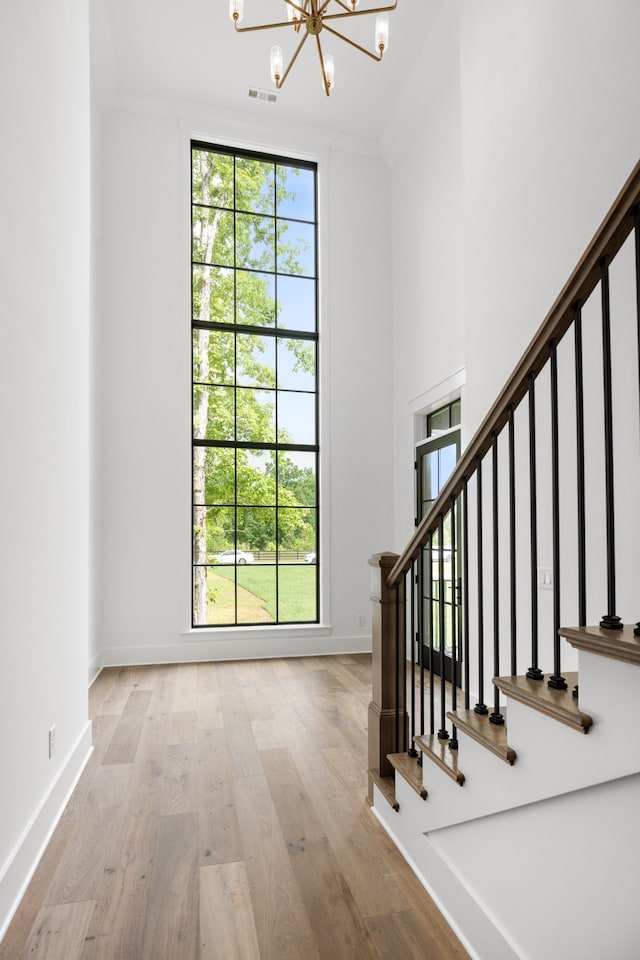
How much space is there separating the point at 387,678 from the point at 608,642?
1.50m

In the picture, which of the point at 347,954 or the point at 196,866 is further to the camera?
the point at 196,866

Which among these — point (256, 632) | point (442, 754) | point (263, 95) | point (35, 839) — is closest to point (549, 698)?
point (442, 754)

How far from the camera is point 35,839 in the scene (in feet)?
6.95

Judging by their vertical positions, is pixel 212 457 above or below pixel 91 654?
above

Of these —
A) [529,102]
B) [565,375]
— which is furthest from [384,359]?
[565,375]

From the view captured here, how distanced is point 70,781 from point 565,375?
304 cm

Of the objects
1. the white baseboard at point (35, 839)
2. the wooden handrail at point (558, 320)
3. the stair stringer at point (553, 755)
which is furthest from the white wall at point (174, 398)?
the stair stringer at point (553, 755)

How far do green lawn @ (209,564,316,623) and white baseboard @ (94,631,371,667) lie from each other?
0.70 feet

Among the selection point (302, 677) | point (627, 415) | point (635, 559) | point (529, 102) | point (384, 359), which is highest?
point (529, 102)

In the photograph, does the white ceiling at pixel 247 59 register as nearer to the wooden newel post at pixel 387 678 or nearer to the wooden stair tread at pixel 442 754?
the wooden newel post at pixel 387 678

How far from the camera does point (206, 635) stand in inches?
208

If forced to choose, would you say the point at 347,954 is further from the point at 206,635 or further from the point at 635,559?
the point at 206,635

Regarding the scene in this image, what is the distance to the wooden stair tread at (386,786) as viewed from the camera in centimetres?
227

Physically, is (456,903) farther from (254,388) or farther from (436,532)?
(254,388)
